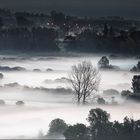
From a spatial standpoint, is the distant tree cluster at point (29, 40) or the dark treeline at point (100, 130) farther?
the distant tree cluster at point (29, 40)

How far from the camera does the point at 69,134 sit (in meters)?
43.7

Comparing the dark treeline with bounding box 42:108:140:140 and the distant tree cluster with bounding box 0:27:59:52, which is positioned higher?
the distant tree cluster with bounding box 0:27:59:52

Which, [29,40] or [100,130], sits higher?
[29,40]

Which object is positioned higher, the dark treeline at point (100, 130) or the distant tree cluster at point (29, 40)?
the distant tree cluster at point (29, 40)

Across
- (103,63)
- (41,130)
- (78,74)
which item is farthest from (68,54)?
(41,130)

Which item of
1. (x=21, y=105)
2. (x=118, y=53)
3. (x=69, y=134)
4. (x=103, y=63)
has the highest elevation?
(x=118, y=53)

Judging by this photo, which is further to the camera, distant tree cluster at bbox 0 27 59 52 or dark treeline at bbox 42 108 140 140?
distant tree cluster at bbox 0 27 59 52

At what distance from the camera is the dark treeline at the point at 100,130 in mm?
43509

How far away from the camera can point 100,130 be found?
4497 cm

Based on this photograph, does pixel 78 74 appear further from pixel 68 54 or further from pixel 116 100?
pixel 68 54

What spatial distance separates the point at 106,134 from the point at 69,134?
3.11m

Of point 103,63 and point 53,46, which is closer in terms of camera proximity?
point 103,63

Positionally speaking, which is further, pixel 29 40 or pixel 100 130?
pixel 29 40

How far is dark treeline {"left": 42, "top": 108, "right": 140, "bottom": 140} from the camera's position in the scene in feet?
143
